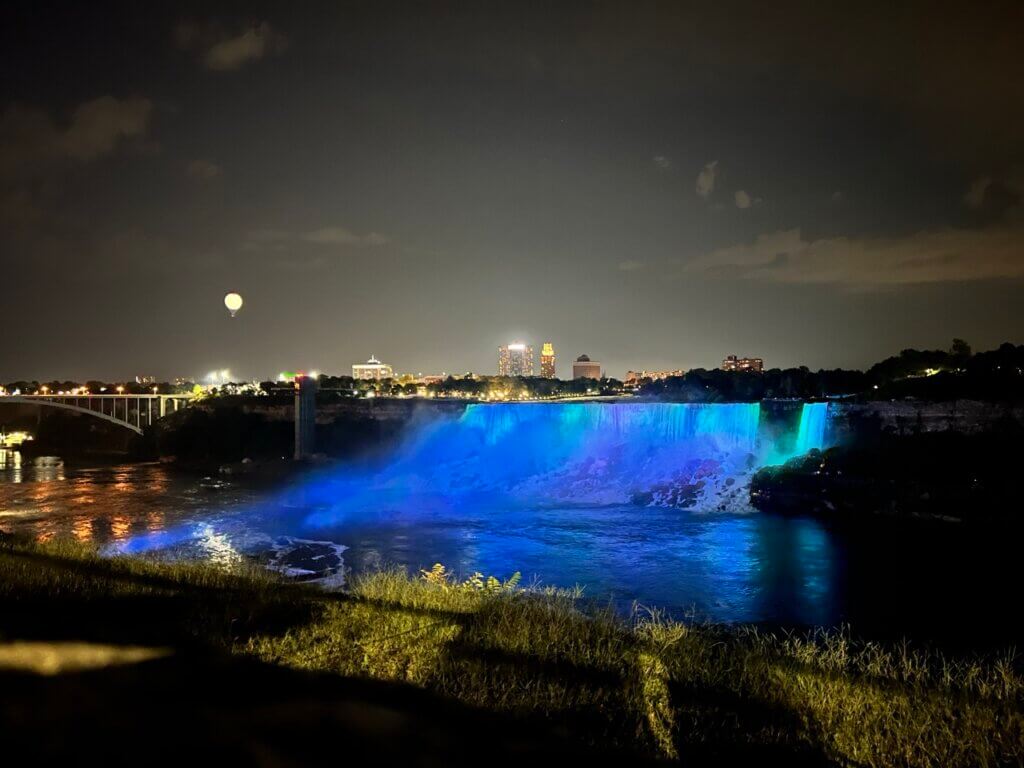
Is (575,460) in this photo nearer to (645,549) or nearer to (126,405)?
(645,549)

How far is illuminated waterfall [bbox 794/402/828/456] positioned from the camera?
3372 cm

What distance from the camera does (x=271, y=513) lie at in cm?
3133

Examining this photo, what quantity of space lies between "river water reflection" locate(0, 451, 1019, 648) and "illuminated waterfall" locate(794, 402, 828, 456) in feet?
22.1

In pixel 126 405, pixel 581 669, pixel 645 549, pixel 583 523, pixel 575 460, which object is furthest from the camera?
pixel 126 405

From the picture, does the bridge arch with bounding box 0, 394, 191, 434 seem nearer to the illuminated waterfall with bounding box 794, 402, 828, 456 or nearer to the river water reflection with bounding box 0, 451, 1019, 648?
the river water reflection with bounding box 0, 451, 1019, 648

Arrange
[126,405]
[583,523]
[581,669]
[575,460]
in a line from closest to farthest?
[581,669], [583,523], [575,460], [126,405]

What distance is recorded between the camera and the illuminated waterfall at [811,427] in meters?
33.7

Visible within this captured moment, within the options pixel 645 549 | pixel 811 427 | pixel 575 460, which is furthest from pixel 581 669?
pixel 575 460

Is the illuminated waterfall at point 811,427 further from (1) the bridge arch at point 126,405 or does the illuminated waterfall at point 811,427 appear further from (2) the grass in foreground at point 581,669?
(1) the bridge arch at point 126,405

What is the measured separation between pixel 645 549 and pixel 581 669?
17.7m

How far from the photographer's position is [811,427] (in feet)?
113

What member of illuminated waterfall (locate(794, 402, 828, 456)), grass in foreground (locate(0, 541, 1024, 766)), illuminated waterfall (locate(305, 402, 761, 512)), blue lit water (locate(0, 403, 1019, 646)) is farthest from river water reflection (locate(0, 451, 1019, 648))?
grass in foreground (locate(0, 541, 1024, 766))

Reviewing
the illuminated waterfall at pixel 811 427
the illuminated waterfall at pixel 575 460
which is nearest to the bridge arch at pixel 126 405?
the illuminated waterfall at pixel 575 460

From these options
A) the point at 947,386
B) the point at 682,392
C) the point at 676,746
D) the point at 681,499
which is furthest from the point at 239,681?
the point at 682,392
